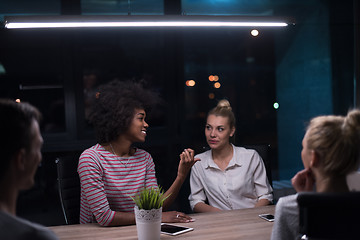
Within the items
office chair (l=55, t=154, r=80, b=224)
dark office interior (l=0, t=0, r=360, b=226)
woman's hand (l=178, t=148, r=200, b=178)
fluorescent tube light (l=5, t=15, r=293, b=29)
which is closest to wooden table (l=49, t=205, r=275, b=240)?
woman's hand (l=178, t=148, r=200, b=178)

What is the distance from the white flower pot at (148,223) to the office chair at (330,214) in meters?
0.78

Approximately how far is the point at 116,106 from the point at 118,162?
365 millimetres

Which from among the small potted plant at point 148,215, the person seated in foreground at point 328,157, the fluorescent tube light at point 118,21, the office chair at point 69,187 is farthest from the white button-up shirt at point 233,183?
the person seated in foreground at point 328,157

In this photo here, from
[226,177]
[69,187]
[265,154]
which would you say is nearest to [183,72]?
[265,154]

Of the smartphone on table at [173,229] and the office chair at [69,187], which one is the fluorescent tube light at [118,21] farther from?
the smartphone on table at [173,229]

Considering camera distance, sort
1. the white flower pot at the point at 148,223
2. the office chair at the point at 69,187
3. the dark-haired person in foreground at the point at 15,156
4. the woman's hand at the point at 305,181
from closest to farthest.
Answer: the dark-haired person in foreground at the point at 15,156, the woman's hand at the point at 305,181, the white flower pot at the point at 148,223, the office chair at the point at 69,187

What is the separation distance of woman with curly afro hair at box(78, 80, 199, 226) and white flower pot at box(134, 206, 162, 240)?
0.98 feet

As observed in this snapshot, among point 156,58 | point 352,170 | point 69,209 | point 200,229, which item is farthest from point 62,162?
point 156,58

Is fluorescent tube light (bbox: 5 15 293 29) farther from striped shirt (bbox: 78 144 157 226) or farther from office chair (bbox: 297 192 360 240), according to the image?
office chair (bbox: 297 192 360 240)

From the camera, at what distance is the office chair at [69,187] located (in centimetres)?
234

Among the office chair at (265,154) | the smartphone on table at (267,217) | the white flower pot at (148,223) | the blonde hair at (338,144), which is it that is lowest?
the smartphone on table at (267,217)

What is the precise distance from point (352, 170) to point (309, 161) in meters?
0.16

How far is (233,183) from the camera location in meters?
2.74

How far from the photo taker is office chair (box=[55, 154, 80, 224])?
7.66 ft
